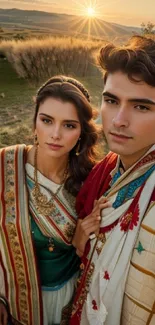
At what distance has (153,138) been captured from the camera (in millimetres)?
1866

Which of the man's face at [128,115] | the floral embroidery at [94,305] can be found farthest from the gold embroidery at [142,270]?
the man's face at [128,115]

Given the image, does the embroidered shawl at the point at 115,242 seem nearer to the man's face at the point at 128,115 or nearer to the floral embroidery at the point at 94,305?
the floral embroidery at the point at 94,305

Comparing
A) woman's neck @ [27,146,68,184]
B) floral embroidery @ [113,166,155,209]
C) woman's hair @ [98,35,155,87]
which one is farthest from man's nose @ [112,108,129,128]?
woman's neck @ [27,146,68,184]

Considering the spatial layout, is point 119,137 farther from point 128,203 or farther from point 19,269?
point 19,269

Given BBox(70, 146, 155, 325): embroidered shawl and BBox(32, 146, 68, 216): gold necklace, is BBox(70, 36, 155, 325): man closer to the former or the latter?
BBox(70, 146, 155, 325): embroidered shawl

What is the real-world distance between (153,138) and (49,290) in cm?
147

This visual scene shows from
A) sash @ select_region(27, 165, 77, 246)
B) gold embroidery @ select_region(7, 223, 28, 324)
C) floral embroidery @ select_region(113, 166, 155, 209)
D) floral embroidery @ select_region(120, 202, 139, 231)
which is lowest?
gold embroidery @ select_region(7, 223, 28, 324)

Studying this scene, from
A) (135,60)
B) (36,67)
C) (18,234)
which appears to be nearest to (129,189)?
(135,60)

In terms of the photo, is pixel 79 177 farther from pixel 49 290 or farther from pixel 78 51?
pixel 78 51

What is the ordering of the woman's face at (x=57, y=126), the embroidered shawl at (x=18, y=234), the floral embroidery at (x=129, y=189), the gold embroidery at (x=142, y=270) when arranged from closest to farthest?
the gold embroidery at (x=142, y=270) → the floral embroidery at (x=129, y=189) → the woman's face at (x=57, y=126) → the embroidered shawl at (x=18, y=234)

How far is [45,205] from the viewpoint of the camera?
256 centimetres

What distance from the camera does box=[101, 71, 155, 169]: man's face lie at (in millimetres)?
1792

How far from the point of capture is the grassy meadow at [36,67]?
29.2 feet

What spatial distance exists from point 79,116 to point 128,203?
33.5 inches
